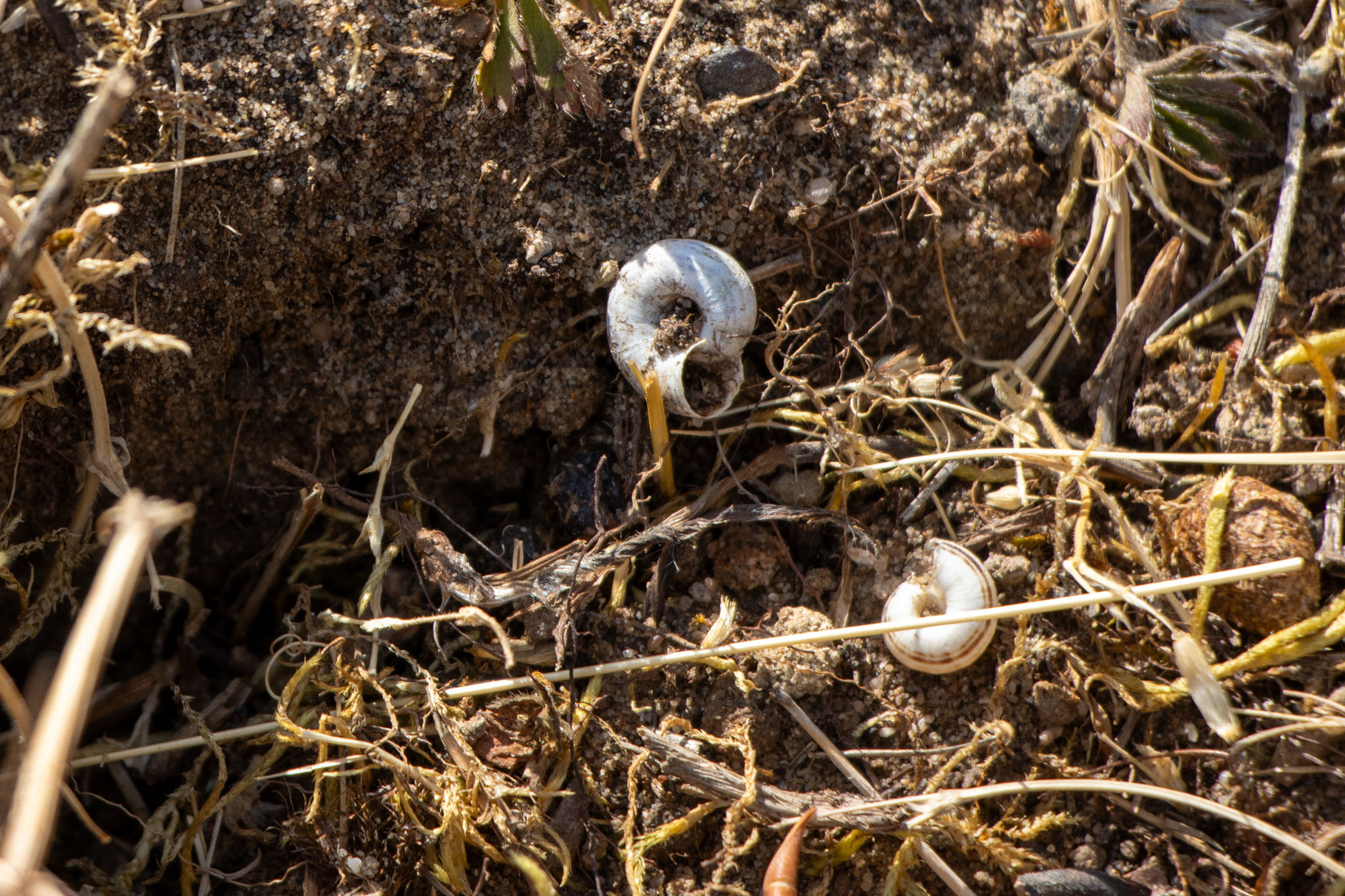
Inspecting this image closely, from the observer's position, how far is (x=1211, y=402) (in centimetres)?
A: 184

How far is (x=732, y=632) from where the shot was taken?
1744 millimetres

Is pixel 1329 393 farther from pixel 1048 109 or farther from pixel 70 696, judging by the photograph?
pixel 70 696

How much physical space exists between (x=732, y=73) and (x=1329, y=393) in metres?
1.40

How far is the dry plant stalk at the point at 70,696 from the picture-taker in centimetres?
102

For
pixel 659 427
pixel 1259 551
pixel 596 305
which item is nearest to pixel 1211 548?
pixel 1259 551

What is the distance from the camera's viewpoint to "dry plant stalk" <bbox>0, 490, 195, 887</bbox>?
1018mm

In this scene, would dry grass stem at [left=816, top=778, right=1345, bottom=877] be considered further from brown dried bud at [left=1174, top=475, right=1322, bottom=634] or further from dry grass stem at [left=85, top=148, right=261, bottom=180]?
dry grass stem at [left=85, top=148, right=261, bottom=180]

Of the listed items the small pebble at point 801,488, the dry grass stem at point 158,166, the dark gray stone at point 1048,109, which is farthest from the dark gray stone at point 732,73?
the dry grass stem at point 158,166

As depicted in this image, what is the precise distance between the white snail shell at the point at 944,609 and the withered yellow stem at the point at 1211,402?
564 millimetres

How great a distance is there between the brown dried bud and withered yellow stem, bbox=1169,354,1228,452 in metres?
0.14

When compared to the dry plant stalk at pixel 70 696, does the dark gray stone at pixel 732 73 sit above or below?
above

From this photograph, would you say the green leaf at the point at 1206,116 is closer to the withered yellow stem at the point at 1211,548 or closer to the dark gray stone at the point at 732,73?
→ the withered yellow stem at the point at 1211,548

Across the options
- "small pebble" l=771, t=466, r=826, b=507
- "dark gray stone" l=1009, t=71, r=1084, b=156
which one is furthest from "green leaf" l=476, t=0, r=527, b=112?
"dark gray stone" l=1009, t=71, r=1084, b=156

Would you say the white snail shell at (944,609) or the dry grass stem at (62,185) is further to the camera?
the white snail shell at (944,609)
